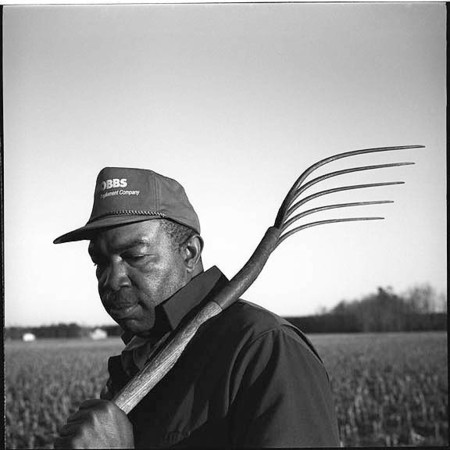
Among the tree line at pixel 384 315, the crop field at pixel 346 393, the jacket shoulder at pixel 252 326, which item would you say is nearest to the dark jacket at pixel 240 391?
the jacket shoulder at pixel 252 326

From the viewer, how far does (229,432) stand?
1547 millimetres

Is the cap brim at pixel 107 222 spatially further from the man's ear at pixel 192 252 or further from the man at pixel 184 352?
the man's ear at pixel 192 252

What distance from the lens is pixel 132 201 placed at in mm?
1744

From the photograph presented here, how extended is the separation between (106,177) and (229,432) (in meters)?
0.66

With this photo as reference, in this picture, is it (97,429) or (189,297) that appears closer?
(97,429)

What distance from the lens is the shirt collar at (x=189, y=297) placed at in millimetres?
1755

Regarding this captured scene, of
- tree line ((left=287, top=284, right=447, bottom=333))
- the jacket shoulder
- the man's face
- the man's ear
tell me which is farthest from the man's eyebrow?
tree line ((left=287, top=284, right=447, bottom=333))

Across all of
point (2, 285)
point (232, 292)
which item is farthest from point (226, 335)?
point (2, 285)

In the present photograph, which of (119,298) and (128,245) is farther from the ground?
(128,245)

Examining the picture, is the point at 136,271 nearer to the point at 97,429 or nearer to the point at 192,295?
the point at 192,295

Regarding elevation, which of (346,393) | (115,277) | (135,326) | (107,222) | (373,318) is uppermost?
(107,222)

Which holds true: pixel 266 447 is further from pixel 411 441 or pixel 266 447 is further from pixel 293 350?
pixel 411 441

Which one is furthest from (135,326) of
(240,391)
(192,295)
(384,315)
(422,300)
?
(384,315)

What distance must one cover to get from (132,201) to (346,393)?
43.2 ft
